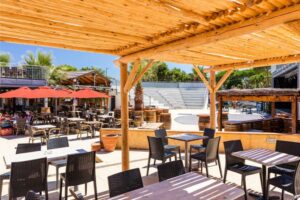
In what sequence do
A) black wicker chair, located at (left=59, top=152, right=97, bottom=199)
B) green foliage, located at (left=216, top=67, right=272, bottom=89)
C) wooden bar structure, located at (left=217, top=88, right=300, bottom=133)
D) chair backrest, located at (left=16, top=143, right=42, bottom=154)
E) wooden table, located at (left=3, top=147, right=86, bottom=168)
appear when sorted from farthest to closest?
1. green foliage, located at (left=216, top=67, right=272, bottom=89)
2. wooden bar structure, located at (left=217, top=88, right=300, bottom=133)
3. chair backrest, located at (left=16, top=143, right=42, bottom=154)
4. wooden table, located at (left=3, top=147, right=86, bottom=168)
5. black wicker chair, located at (left=59, top=152, right=97, bottom=199)

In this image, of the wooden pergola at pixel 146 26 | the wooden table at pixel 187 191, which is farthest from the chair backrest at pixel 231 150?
the wooden pergola at pixel 146 26

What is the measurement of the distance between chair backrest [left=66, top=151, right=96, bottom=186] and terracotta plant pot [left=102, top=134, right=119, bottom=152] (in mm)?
→ 3831

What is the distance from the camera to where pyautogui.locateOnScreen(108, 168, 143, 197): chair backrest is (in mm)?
3055

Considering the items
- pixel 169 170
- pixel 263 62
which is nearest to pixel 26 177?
pixel 169 170

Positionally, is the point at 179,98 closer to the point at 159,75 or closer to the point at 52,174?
the point at 159,75

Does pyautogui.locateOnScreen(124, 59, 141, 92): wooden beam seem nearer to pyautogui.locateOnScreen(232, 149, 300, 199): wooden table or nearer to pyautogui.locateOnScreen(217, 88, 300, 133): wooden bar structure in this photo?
pyautogui.locateOnScreen(232, 149, 300, 199): wooden table

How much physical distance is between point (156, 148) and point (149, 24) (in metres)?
2.96

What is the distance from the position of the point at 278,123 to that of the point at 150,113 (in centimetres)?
649

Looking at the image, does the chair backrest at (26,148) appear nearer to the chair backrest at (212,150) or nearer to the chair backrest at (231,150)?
the chair backrest at (212,150)

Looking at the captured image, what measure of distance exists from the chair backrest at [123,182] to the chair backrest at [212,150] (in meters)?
2.57

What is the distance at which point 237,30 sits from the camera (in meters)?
3.79

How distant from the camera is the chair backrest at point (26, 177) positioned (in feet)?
12.1

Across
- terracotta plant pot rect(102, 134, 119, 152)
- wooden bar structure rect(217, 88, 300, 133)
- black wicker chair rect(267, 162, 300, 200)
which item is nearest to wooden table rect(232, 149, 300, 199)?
black wicker chair rect(267, 162, 300, 200)

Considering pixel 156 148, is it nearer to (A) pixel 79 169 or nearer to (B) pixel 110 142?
(A) pixel 79 169
